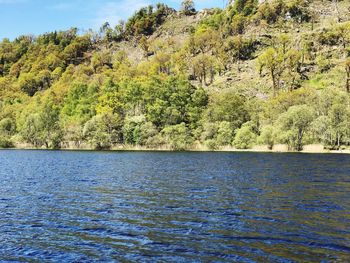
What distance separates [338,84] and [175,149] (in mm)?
86344

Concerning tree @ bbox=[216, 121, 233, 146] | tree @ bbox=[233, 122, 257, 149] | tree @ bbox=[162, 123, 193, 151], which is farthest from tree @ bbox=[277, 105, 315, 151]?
tree @ bbox=[162, 123, 193, 151]

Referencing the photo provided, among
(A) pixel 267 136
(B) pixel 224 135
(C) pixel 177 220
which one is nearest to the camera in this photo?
(C) pixel 177 220

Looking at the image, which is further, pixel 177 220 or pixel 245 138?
pixel 245 138

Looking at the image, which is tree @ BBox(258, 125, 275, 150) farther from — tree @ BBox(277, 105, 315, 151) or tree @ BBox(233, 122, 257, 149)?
tree @ BBox(233, 122, 257, 149)

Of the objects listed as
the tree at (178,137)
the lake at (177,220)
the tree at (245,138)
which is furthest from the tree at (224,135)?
the lake at (177,220)

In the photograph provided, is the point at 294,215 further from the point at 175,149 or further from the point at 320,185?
the point at 175,149

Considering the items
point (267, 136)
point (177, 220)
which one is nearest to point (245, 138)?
point (267, 136)

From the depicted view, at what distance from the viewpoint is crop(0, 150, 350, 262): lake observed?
21859 mm

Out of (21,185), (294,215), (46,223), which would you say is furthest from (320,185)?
(21,185)

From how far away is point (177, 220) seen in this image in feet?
98.1

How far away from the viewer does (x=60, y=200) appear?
39031 mm

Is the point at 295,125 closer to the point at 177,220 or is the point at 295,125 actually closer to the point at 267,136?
the point at 267,136

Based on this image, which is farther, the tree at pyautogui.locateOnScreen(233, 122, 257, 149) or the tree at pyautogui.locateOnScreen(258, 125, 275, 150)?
the tree at pyautogui.locateOnScreen(233, 122, 257, 149)

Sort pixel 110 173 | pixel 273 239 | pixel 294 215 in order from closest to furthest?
pixel 273 239 < pixel 294 215 < pixel 110 173
